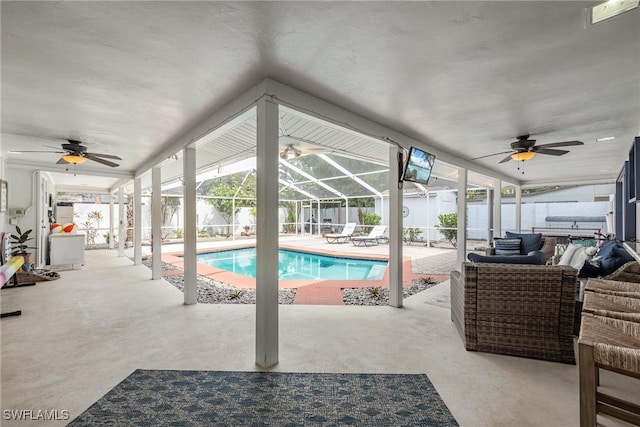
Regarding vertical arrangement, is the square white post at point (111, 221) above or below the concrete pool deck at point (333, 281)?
above

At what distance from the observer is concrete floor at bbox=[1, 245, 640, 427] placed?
203 cm

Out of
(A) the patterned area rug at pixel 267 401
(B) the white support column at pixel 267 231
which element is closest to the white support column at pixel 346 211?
(B) the white support column at pixel 267 231

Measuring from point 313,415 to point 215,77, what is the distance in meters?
2.73

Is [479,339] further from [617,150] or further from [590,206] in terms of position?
[590,206]

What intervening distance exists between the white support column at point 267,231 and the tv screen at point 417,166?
2.23 meters

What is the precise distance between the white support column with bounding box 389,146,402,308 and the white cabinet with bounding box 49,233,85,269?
7851mm

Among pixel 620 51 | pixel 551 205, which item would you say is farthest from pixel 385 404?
pixel 551 205

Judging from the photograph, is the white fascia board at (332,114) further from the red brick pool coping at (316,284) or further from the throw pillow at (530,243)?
the throw pillow at (530,243)

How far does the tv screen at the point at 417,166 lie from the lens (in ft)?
13.3

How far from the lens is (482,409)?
6.32 feet

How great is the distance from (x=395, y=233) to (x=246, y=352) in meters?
2.50

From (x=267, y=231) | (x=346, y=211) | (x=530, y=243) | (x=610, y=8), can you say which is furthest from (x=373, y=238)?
(x=610, y=8)

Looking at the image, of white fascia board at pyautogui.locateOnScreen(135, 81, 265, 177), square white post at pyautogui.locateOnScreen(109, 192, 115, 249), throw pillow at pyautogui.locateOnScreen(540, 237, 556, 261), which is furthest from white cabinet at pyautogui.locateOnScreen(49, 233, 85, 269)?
throw pillow at pyautogui.locateOnScreen(540, 237, 556, 261)

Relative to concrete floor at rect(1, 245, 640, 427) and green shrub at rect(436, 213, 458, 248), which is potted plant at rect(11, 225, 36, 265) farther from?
green shrub at rect(436, 213, 458, 248)
